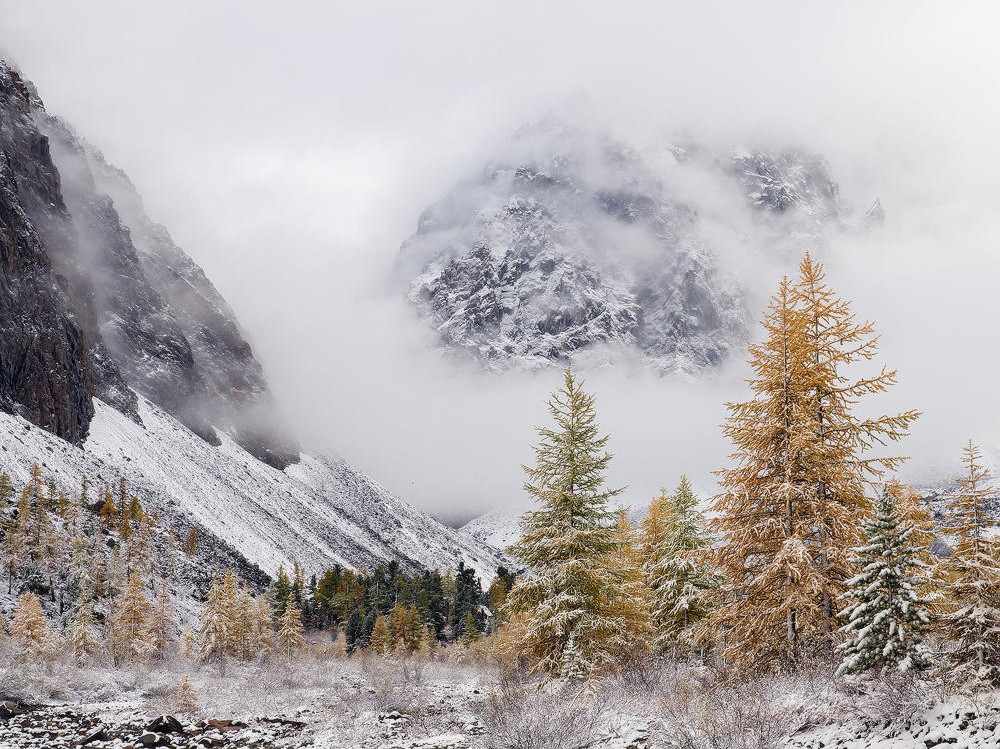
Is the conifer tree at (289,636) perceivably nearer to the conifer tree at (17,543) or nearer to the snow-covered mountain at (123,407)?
the conifer tree at (17,543)

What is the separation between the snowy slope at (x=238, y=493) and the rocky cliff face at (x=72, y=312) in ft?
24.8

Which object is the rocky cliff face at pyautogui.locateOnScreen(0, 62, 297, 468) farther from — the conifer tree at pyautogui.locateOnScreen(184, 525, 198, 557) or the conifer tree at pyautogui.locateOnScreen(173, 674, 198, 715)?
the conifer tree at pyautogui.locateOnScreen(173, 674, 198, 715)

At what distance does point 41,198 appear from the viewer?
153 metres

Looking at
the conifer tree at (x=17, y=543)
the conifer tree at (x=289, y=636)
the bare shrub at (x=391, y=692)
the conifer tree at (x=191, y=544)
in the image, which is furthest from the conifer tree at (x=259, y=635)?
the conifer tree at (x=191, y=544)

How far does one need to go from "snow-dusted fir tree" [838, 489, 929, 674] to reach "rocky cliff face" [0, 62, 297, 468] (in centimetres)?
12198

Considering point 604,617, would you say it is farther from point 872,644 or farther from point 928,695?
point 928,695

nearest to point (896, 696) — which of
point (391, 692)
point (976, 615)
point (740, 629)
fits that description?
point (976, 615)

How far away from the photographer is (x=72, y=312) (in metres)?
131

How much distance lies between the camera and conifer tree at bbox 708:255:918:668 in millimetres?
13562

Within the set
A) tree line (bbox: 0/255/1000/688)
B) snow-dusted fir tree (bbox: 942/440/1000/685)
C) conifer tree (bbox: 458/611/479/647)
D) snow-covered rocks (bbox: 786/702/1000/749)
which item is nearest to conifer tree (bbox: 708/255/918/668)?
tree line (bbox: 0/255/1000/688)

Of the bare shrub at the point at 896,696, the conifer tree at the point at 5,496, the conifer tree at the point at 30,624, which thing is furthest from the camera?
the conifer tree at the point at 5,496

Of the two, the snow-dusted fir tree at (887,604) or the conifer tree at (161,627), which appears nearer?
the snow-dusted fir tree at (887,604)

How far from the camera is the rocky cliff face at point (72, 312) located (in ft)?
364

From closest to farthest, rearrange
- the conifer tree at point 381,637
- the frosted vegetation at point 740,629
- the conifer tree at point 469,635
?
1. the frosted vegetation at point 740,629
2. the conifer tree at point 381,637
3. the conifer tree at point 469,635
